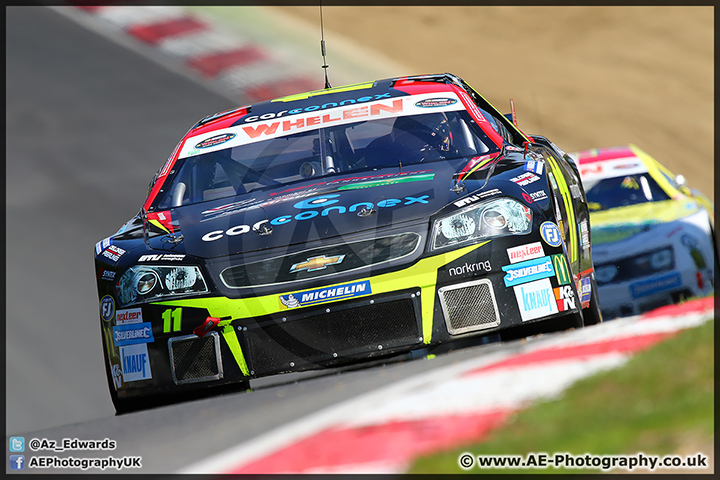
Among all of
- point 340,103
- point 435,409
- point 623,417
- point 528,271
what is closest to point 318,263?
point 528,271

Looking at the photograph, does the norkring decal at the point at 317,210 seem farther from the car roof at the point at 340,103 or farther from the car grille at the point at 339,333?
the car roof at the point at 340,103

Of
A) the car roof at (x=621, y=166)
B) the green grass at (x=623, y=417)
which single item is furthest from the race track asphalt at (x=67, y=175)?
the green grass at (x=623, y=417)

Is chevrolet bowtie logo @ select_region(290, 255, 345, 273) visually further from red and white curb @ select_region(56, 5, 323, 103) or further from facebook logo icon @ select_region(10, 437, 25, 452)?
red and white curb @ select_region(56, 5, 323, 103)

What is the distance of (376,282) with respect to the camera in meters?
4.20

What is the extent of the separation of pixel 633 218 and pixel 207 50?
9.22 m

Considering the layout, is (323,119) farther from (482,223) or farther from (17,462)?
(17,462)

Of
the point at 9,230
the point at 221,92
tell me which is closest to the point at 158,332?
the point at 9,230

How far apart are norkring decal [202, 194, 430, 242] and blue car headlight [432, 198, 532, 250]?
171 mm

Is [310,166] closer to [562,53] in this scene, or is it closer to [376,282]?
[376,282]

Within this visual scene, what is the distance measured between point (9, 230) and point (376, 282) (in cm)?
651

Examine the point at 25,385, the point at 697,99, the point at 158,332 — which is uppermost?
the point at 697,99

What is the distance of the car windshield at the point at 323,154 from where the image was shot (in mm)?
5273

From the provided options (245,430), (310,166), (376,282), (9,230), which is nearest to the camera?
(245,430)

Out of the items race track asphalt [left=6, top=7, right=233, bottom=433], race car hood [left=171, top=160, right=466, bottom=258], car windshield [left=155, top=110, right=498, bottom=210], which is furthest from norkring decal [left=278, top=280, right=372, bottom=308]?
race track asphalt [left=6, top=7, right=233, bottom=433]
